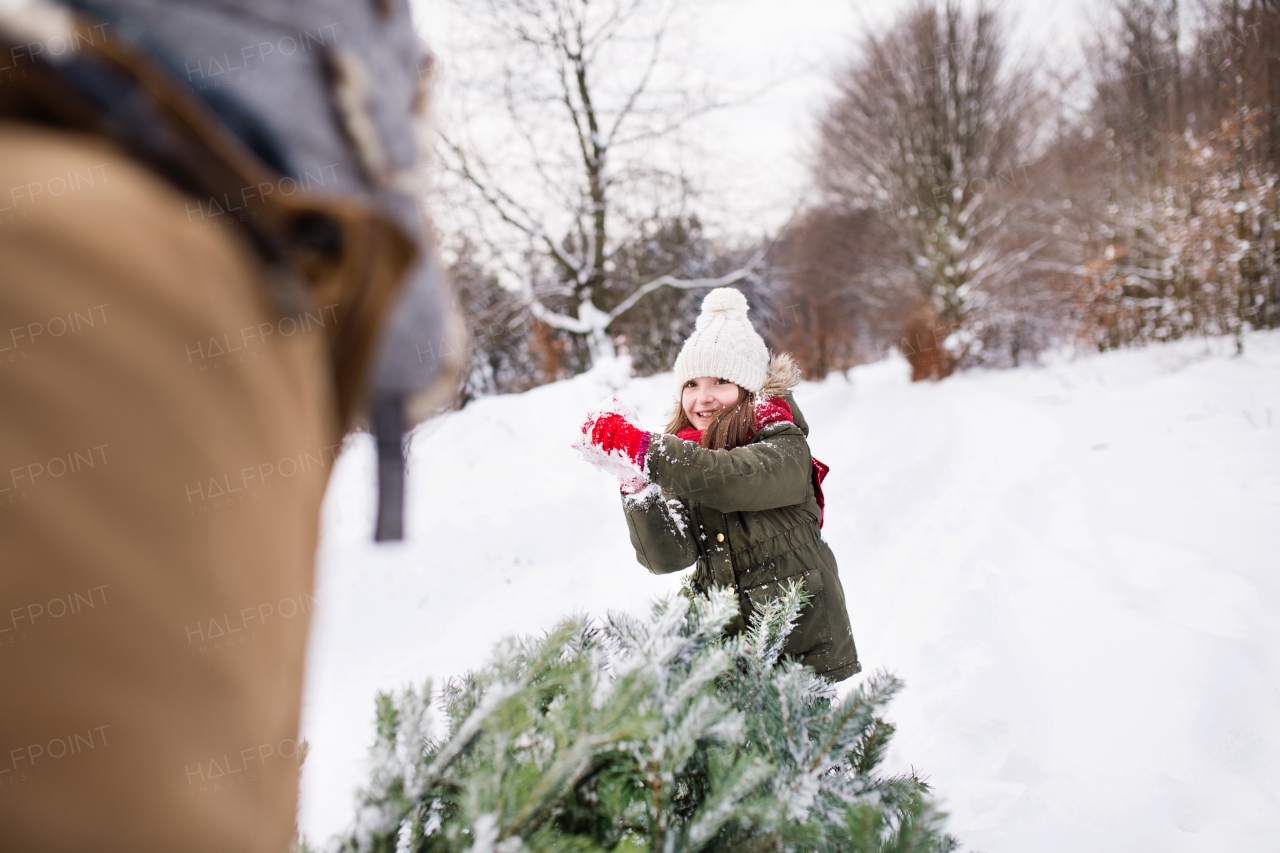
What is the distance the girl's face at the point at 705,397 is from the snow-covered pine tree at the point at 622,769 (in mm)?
1229

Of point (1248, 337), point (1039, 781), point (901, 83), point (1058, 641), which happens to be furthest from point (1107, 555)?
point (901, 83)

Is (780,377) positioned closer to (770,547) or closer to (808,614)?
(770,547)

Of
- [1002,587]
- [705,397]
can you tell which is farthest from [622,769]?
[1002,587]

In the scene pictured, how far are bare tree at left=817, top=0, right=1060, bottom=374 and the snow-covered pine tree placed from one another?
15.2m

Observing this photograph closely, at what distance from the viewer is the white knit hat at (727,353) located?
6.72 feet

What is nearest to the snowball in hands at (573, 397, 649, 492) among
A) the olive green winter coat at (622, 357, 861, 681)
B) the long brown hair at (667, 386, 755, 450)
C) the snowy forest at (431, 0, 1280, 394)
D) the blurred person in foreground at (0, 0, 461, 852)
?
the olive green winter coat at (622, 357, 861, 681)

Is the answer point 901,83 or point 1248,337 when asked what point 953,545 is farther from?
point 901,83

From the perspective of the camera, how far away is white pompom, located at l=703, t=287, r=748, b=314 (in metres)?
2.20

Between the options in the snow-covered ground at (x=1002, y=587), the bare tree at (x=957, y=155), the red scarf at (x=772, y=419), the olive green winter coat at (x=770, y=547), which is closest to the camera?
the olive green winter coat at (x=770, y=547)

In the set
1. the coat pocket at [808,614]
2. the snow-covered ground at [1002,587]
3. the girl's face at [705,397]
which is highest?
the girl's face at [705,397]

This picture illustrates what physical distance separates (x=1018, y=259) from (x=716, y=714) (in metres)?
17.6

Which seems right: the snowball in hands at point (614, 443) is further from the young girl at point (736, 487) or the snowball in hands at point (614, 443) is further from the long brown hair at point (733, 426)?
the long brown hair at point (733, 426)

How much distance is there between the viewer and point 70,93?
0.40 m

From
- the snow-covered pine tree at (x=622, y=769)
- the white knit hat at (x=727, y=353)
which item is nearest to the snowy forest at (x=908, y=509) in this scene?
the snow-covered pine tree at (x=622, y=769)
